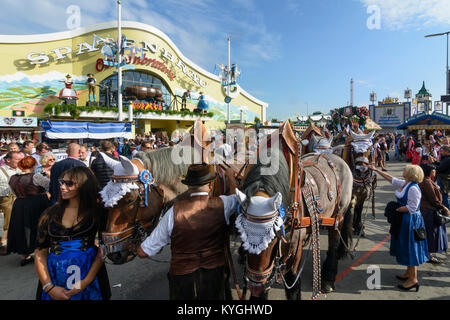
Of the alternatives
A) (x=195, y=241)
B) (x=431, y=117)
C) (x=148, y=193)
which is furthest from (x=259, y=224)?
(x=431, y=117)

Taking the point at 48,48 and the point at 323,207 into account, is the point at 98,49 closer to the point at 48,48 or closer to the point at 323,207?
the point at 48,48

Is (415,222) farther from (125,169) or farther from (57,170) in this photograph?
(57,170)

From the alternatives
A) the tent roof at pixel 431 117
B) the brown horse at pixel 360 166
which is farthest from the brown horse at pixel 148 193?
the tent roof at pixel 431 117

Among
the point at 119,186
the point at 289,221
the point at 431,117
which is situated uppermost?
the point at 431,117

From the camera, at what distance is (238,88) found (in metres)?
38.1

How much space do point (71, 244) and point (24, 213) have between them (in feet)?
10.4

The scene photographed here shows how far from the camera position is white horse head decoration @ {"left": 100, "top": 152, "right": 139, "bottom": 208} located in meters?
2.17

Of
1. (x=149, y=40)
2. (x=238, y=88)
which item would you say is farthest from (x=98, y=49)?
(x=238, y=88)

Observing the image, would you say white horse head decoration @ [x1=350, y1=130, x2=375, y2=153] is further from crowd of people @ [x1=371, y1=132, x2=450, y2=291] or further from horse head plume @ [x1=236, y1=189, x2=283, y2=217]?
horse head plume @ [x1=236, y1=189, x2=283, y2=217]

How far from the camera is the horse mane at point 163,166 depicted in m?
2.78

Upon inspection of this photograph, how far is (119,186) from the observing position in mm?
2240

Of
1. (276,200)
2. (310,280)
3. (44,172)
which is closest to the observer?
(276,200)

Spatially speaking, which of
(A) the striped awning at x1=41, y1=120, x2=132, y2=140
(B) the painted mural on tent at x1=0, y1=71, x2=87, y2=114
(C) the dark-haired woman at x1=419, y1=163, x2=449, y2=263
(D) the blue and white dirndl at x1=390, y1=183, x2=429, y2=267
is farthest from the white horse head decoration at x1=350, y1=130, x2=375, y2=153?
(B) the painted mural on tent at x1=0, y1=71, x2=87, y2=114

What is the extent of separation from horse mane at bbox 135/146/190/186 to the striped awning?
10432 millimetres
